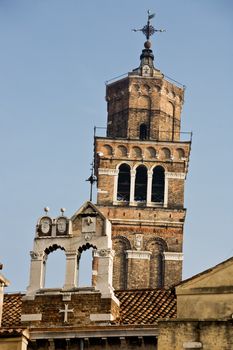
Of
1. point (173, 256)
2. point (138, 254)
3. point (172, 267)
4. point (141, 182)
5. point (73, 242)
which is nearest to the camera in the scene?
point (73, 242)

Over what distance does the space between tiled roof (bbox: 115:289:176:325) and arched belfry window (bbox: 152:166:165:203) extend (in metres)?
40.2

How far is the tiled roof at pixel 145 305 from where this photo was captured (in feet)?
99.4

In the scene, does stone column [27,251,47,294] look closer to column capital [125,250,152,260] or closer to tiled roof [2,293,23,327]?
tiled roof [2,293,23,327]

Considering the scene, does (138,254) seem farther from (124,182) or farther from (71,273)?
(71,273)

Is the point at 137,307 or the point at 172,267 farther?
the point at 172,267

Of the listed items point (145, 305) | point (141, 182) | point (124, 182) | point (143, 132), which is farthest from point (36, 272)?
point (143, 132)

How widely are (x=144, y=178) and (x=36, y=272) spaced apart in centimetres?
4257

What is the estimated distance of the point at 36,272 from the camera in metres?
31.2

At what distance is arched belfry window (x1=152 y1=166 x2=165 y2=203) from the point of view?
7306 centimetres

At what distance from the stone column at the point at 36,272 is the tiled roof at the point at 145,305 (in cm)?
225

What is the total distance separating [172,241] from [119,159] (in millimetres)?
6073

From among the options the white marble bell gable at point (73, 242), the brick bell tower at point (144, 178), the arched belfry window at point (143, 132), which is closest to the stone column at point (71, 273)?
the white marble bell gable at point (73, 242)

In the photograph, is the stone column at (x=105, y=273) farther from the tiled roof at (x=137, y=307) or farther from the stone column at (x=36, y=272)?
the stone column at (x=36, y=272)

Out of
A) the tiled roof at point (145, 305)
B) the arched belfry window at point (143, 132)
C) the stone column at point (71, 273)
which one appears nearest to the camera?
the tiled roof at point (145, 305)
